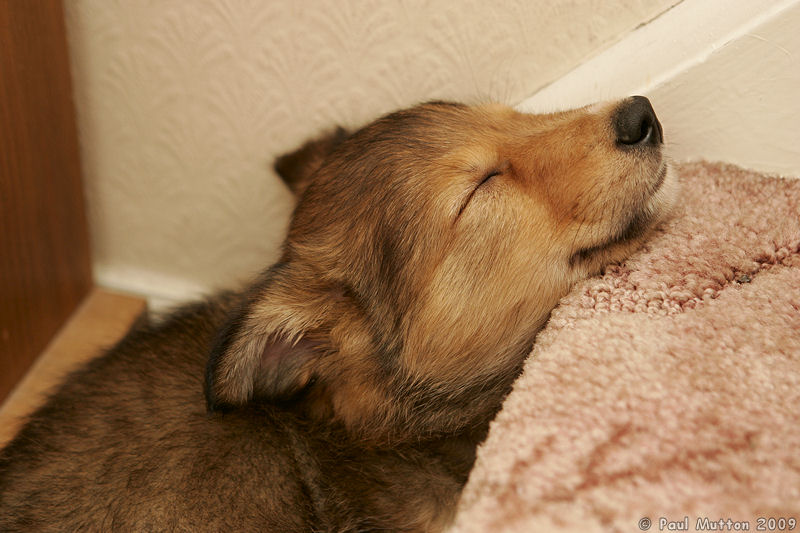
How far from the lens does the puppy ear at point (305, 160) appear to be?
214 centimetres

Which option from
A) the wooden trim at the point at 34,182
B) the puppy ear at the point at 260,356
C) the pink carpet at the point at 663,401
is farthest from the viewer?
the wooden trim at the point at 34,182

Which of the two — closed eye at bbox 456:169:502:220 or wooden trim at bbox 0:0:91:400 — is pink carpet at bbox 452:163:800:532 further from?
wooden trim at bbox 0:0:91:400

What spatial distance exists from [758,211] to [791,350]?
49 centimetres

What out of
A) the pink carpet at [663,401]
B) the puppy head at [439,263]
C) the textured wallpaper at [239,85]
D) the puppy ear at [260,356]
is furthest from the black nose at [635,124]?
the puppy ear at [260,356]

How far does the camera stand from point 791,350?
3.69 feet

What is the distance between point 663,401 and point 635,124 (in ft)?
2.36

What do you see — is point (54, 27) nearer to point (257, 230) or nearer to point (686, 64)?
point (257, 230)

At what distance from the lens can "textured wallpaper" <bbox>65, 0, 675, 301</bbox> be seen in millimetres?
2070

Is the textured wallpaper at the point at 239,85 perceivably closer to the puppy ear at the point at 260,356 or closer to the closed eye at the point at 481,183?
the closed eye at the point at 481,183

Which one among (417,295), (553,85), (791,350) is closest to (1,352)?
(417,295)

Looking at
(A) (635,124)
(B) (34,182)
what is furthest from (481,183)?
(B) (34,182)

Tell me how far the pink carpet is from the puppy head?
0.47 feet

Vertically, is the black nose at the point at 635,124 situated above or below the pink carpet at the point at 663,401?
above

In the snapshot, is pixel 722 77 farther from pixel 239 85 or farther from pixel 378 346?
pixel 239 85
